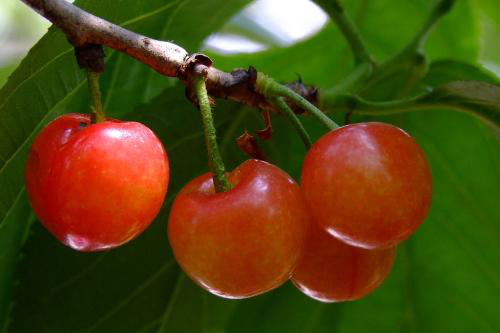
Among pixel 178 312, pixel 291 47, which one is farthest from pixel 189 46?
pixel 178 312

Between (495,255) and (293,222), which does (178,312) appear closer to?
(293,222)

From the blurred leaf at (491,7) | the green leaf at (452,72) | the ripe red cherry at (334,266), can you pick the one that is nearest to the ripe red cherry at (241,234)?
the ripe red cherry at (334,266)

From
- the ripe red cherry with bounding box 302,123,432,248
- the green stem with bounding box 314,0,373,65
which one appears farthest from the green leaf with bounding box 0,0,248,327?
the ripe red cherry with bounding box 302,123,432,248

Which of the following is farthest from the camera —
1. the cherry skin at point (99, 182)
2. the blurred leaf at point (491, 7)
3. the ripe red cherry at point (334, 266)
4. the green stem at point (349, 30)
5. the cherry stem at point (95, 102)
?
the blurred leaf at point (491, 7)

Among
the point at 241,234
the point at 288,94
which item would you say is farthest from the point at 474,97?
the point at 241,234

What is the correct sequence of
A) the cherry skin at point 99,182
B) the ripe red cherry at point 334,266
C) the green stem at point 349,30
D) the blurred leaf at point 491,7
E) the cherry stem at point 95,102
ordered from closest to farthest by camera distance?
1. the cherry skin at point 99,182
2. the cherry stem at point 95,102
3. the ripe red cherry at point 334,266
4. the green stem at point 349,30
5. the blurred leaf at point 491,7

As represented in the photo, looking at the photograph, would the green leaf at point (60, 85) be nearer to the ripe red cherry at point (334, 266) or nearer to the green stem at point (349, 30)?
the green stem at point (349, 30)
